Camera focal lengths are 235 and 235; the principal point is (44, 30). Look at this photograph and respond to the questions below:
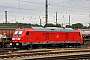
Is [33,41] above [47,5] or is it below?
below

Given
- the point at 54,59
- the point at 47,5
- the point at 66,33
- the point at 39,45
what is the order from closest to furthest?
the point at 54,59 < the point at 39,45 < the point at 66,33 < the point at 47,5

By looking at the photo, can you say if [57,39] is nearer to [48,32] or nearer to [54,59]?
[48,32]

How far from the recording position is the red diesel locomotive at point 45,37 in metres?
30.5

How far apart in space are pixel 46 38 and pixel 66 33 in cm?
374

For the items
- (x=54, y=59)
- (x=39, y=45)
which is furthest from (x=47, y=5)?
(x=54, y=59)

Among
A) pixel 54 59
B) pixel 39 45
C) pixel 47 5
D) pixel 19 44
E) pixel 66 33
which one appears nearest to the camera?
pixel 54 59

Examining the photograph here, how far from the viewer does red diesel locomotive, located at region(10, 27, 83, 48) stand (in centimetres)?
3055

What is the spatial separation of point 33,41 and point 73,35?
742 cm

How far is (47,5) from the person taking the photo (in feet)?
123

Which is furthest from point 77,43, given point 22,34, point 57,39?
point 22,34

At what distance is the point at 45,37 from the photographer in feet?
107

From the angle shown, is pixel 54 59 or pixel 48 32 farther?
pixel 48 32

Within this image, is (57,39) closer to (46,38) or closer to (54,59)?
(46,38)

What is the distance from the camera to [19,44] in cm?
3009
